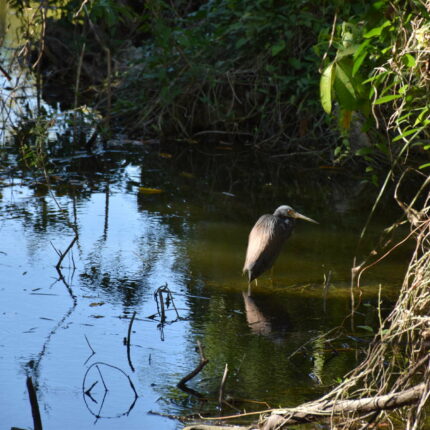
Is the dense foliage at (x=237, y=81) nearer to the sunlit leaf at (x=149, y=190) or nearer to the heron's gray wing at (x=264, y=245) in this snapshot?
the sunlit leaf at (x=149, y=190)

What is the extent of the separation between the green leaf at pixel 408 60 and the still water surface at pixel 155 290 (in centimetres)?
155

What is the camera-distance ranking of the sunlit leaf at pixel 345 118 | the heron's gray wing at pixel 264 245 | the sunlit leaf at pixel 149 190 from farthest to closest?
the sunlit leaf at pixel 149 190, the heron's gray wing at pixel 264 245, the sunlit leaf at pixel 345 118

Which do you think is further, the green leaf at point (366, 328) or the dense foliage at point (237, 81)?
the dense foliage at point (237, 81)

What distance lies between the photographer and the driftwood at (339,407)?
2592 mm

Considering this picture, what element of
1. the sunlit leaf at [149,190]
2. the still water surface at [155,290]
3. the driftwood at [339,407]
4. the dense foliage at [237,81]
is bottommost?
the still water surface at [155,290]

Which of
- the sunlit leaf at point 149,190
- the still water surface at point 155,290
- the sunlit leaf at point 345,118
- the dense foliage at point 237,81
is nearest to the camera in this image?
the sunlit leaf at point 345,118

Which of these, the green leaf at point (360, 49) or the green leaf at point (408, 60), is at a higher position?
the green leaf at point (360, 49)

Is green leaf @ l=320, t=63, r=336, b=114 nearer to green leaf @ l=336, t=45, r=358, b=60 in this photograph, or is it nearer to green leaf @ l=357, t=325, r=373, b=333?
green leaf @ l=336, t=45, r=358, b=60

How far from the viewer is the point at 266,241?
5.12 m

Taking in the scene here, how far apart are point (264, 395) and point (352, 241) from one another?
8.35 ft

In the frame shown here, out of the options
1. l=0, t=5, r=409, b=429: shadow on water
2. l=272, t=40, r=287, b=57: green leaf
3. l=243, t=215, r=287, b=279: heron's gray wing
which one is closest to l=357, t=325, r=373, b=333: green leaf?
l=0, t=5, r=409, b=429: shadow on water

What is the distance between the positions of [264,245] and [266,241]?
38mm

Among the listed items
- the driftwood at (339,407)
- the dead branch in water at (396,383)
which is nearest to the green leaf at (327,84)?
the dead branch in water at (396,383)

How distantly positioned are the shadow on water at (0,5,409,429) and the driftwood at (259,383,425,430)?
2.37 feet
